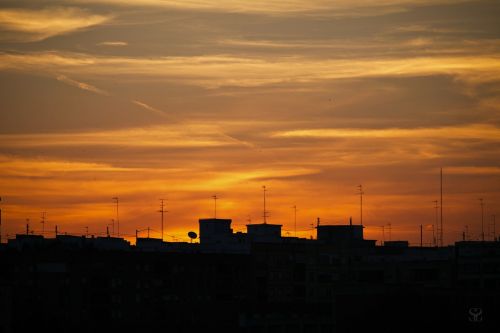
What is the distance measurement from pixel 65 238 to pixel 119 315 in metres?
37.8

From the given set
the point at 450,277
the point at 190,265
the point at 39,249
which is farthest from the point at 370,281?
the point at 39,249

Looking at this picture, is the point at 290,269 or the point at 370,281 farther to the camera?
the point at 290,269

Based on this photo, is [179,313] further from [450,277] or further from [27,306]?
[450,277]

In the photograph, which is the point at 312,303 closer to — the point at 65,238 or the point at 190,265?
the point at 190,265

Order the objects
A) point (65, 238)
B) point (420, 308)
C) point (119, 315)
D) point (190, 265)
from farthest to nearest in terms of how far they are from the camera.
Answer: point (65, 238) < point (190, 265) < point (119, 315) < point (420, 308)

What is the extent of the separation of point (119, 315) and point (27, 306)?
1363 centimetres

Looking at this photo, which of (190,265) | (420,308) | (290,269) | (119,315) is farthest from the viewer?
(290,269)

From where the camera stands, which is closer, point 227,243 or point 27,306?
point 27,306

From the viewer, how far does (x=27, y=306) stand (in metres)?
140

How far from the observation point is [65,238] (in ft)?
610

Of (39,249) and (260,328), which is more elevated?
(39,249)

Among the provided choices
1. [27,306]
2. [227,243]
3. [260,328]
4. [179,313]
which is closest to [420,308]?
[260,328]

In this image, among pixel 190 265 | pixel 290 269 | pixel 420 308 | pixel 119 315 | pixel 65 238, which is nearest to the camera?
pixel 420 308

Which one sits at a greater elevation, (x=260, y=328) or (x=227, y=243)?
(x=227, y=243)
